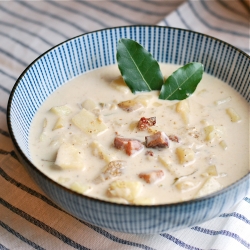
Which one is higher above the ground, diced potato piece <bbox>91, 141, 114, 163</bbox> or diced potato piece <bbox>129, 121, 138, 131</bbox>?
diced potato piece <bbox>129, 121, 138, 131</bbox>

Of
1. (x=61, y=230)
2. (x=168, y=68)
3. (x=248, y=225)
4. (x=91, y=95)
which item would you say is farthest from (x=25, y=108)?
(x=248, y=225)

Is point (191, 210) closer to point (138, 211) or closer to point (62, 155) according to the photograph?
point (138, 211)

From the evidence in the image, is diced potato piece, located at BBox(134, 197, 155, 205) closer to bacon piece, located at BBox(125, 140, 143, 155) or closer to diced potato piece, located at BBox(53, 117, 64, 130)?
bacon piece, located at BBox(125, 140, 143, 155)

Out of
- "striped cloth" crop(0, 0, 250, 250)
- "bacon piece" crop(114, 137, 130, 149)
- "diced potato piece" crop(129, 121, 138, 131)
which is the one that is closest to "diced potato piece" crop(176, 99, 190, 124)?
"diced potato piece" crop(129, 121, 138, 131)

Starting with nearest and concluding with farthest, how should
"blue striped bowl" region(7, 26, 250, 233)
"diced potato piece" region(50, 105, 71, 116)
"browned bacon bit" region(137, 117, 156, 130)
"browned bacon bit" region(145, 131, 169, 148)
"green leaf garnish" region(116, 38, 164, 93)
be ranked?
1. "blue striped bowl" region(7, 26, 250, 233)
2. "browned bacon bit" region(145, 131, 169, 148)
3. "browned bacon bit" region(137, 117, 156, 130)
4. "diced potato piece" region(50, 105, 71, 116)
5. "green leaf garnish" region(116, 38, 164, 93)

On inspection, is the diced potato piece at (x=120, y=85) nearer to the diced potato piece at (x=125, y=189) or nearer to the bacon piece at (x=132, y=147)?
the bacon piece at (x=132, y=147)

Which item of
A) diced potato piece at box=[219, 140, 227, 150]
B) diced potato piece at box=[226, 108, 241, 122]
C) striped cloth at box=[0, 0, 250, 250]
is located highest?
diced potato piece at box=[226, 108, 241, 122]

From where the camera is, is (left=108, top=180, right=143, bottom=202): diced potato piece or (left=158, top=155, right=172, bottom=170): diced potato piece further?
(left=158, top=155, right=172, bottom=170): diced potato piece
